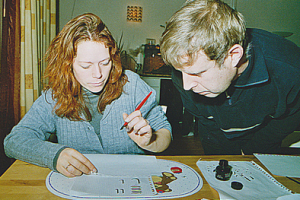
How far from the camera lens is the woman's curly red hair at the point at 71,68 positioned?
100 cm

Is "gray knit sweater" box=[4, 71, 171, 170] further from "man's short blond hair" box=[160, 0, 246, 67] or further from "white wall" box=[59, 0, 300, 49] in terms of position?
"white wall" box=[59, 0, 300, 49]

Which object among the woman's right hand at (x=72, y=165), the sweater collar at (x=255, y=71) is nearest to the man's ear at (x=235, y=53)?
the sweater collar at (x=255, y=71)

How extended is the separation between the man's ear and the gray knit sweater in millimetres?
487

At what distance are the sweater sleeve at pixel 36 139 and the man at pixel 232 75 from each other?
58cm

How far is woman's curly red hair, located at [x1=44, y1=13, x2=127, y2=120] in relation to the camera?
100 cm

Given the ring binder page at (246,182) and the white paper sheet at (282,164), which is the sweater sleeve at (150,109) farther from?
the white paper sheet at (282,164)

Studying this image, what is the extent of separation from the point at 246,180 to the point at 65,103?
2.81 ft

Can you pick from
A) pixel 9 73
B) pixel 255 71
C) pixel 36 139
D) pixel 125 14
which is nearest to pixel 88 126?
pixel 36 139

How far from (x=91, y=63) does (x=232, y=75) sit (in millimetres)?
609

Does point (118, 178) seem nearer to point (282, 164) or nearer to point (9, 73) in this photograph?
point (282, 164)

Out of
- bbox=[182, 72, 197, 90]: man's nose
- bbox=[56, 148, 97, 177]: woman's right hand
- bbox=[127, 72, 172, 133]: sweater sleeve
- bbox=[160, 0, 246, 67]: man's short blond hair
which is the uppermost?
bbox=[160, 0, 246, 67]: man's short blond hair

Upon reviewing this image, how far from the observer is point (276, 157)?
1048 millimetres

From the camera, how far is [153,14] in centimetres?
407

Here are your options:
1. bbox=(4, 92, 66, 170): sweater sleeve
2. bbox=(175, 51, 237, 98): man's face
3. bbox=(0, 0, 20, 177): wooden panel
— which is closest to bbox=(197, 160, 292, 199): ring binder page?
bbox=(175, 51, 237, 98): man's face
